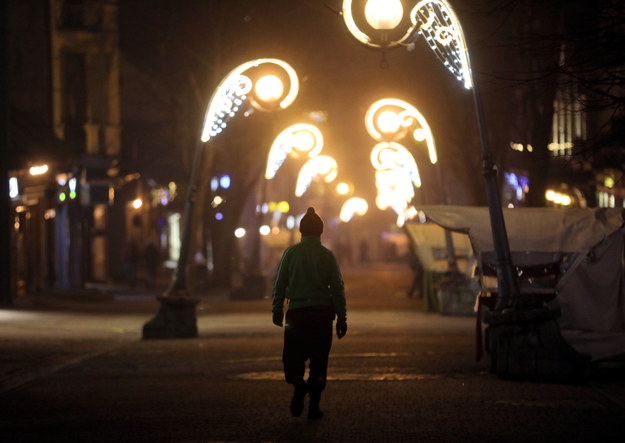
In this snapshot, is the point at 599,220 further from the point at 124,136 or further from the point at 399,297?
the point at 124,136

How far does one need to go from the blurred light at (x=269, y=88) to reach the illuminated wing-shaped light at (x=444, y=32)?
16.4 ft

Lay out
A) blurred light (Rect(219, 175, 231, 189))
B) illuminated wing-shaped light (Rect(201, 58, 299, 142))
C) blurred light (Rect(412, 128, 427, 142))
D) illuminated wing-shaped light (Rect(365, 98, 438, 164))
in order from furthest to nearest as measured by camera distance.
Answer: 1. blurred light (Rect(219, 175, 231, 189))
2. blurred light (Rect(412, 128, 427, 142))
3. illuminated wing-shaped light (Rect(365, 98, 438, 164))
4. illuminated wing-shaped light (Rect(201, 58, 299, 142))

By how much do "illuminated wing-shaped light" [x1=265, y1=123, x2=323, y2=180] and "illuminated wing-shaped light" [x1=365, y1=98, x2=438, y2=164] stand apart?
13.0ft

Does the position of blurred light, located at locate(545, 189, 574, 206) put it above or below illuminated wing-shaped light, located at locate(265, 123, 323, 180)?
below

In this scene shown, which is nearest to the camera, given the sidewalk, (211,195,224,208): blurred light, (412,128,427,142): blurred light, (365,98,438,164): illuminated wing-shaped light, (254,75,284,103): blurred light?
(254,75,284,103): blurred light

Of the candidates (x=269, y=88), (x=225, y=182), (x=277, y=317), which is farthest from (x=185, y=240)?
(x=225, y=182)

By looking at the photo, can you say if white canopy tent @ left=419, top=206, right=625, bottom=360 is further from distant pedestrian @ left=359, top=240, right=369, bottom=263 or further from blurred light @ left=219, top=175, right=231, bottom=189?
distant pedestrian @ left=359, top=240, right=369, bottom=263

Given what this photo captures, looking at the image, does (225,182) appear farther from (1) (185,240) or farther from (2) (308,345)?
(2) (308,345)

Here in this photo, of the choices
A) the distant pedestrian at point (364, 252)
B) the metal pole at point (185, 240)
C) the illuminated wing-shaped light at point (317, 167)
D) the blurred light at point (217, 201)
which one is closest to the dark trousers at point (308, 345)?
the metal pole at point (185, 240)

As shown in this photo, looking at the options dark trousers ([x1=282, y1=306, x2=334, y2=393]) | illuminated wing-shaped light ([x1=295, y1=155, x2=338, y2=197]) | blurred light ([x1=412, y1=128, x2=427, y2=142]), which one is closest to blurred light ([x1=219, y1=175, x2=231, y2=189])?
illuminated wing-shaped light ([x1=295, y1=155, x2=338, y2=197])

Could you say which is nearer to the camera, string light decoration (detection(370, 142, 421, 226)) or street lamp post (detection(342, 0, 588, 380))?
street lamp post (detection(342, 0, 588, 380))

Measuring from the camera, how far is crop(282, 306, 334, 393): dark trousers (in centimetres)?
1120

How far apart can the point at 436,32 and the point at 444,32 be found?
110 mm

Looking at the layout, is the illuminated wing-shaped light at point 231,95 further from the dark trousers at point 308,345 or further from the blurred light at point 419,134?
the dark trousers at point 308,345
